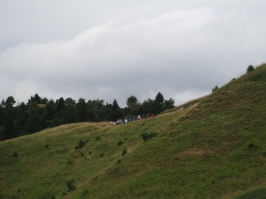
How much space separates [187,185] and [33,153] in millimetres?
30142

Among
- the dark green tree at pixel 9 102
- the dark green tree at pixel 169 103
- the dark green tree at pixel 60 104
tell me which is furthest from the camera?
the dark green tree at pixel 9 102

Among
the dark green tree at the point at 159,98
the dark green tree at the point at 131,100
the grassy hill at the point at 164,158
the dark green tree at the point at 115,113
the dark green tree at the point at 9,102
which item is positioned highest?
the dark green tree at the point at 9,102

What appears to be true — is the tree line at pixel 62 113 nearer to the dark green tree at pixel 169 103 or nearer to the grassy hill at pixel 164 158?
the dark green tree at pixel 169 103

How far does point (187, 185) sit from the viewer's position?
86.7 ft

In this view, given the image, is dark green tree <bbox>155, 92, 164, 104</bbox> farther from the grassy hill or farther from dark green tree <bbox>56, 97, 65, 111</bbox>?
the grassy hill

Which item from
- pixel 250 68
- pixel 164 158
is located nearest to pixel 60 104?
pixel 250 68

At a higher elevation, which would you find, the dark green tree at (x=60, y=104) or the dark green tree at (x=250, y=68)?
the dark green tree at (x=60, y=104)

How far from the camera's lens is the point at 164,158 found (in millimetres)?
31656

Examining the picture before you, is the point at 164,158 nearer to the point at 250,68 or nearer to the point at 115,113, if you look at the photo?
the point at 250,68

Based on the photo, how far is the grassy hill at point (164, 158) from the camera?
26.7 m

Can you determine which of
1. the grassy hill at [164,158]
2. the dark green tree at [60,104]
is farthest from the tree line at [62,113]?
the grassy hill at [164,158]

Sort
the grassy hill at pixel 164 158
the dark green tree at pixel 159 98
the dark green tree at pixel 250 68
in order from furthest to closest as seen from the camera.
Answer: the dark green tree at pixel 159 98 < the dark green tree at pixel 250 68 < the grassy hill at pixel 164 158

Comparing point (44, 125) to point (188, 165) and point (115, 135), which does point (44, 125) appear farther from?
point (188, 165)

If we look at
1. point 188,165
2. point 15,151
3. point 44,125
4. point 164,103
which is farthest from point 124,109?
point 188,165
